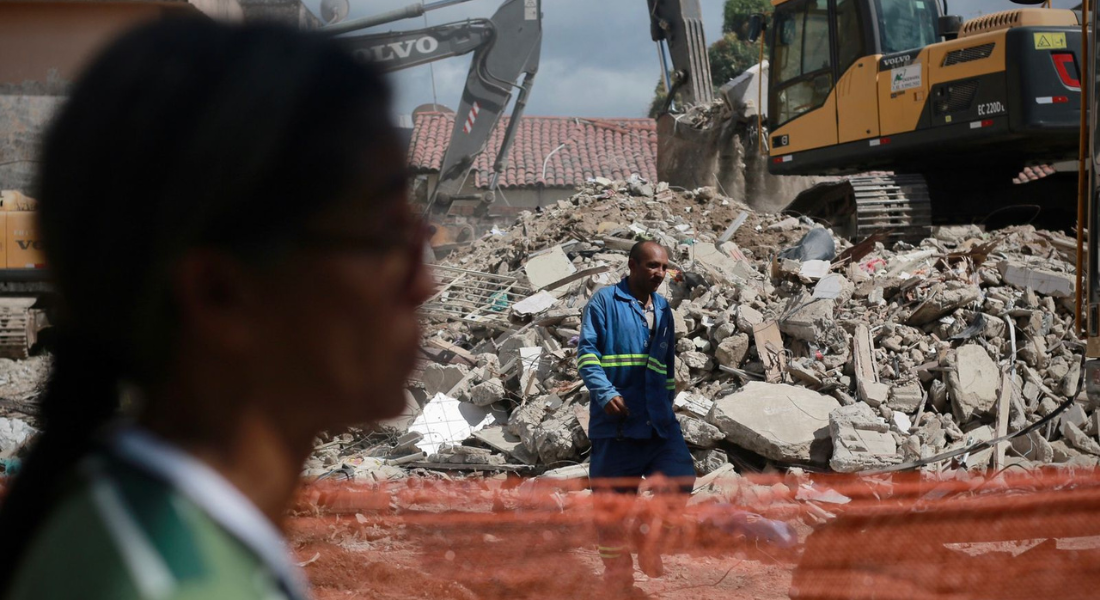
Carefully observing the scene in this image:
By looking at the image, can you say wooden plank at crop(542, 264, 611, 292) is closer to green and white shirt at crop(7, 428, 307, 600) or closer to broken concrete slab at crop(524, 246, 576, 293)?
broken concrete slab at crop(524, 246, 576, 293)

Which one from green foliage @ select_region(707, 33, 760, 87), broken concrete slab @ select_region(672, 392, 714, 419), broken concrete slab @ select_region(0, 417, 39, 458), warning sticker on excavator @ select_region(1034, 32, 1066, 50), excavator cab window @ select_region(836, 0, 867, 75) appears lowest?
broken concrete slab @ select_region(672, 392, 714, 419)

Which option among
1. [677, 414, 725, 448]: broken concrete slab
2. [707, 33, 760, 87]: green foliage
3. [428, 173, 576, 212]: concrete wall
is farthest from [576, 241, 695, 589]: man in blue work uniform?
[707, 33, 760, 87]: green foliage

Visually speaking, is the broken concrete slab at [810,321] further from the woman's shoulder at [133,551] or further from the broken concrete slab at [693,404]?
the woman's shoulder at [133,551]

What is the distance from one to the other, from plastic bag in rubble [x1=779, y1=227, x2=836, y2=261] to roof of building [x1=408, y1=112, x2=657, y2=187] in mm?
17416

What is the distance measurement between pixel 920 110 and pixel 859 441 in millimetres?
6178

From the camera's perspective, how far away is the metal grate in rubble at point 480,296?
11242 millimetres

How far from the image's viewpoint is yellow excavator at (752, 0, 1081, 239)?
1112 cm

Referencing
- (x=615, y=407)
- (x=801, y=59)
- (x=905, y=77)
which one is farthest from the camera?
(x=801, y=59)

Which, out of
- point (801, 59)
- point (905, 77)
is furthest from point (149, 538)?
point (801, 59)

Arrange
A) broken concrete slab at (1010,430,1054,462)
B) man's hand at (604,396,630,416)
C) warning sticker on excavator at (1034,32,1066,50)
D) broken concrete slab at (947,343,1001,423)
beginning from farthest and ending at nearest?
warning sticker on excavator at (1034,32,1066,50)
broken concrete slab at (947,343,1001,423)
broken concrete slab at (1010,430,1054,462)
man's hand at (604,396,630,416)

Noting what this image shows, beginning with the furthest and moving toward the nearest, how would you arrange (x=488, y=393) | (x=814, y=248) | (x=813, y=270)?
(x=814, y=248) → (x=813, y=270) → (x=488, y=393)

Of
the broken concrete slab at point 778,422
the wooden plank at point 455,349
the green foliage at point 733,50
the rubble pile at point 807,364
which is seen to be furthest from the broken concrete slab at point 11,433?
the green foliage at point 733,50

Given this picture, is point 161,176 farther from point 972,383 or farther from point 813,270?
point 813,270

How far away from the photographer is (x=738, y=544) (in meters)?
3.97
